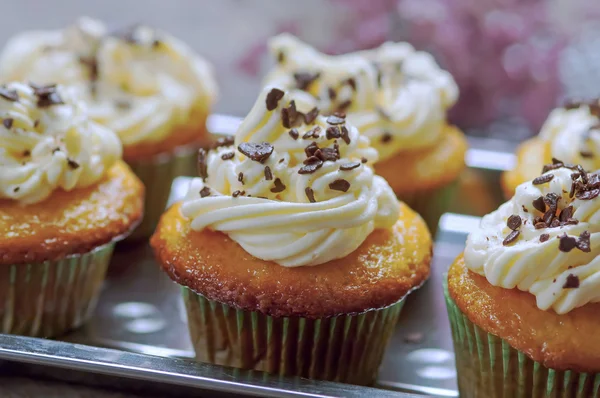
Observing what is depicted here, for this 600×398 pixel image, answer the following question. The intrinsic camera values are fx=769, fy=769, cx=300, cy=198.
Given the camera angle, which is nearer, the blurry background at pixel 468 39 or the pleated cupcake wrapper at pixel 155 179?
the pleated cupcake wrapper at pixel 155 179

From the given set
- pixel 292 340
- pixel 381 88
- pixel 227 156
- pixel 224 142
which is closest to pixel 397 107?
pixel 381 88

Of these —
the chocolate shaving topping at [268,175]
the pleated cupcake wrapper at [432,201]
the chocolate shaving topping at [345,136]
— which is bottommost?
the pleated cupcake wrapper at [432,201]

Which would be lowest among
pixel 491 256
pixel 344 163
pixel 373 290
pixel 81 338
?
pixel 81 338

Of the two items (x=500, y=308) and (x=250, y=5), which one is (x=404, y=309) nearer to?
(x=500, y=308)

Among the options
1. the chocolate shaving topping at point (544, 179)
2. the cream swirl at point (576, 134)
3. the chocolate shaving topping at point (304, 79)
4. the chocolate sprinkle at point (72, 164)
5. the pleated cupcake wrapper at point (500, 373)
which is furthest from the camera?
the chocolate shaving topping at point (304, 79)

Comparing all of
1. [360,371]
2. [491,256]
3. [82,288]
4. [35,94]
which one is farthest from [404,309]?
[35,94]

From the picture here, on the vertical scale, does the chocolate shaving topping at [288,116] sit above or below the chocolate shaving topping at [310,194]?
above

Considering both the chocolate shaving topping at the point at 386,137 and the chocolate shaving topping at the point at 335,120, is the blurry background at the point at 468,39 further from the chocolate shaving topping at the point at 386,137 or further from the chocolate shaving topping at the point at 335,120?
the chocolate shaving topping at the point at 335,120

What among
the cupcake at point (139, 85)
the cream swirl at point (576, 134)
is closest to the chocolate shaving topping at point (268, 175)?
the cupcake at point (139, 85)
